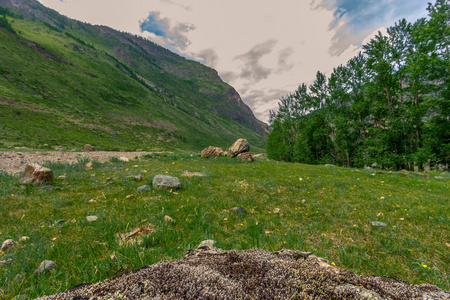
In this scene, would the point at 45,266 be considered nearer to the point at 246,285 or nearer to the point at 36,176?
the point at 246,285

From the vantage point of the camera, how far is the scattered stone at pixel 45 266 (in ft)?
8.29

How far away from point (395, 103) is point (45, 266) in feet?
132

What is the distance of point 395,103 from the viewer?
2755 centimetres

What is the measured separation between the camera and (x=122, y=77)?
14650 centimetres

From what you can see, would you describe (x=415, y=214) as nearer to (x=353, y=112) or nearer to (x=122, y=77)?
(x=353, y=112)

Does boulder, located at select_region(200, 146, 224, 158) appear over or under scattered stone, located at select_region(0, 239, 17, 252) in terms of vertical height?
over

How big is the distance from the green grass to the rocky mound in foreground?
1553mm

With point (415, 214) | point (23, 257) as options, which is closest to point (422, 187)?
point (415, 214)

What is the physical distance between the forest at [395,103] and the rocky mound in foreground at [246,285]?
1254 inches

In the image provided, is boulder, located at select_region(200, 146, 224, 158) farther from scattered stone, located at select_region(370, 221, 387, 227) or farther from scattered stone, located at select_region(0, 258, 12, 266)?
scattered stone, located at select_region(0, 258, 12, 266)

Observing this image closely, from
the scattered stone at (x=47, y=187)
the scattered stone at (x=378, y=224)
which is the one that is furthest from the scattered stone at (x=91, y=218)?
the scattered stone at (x=378, y=224)

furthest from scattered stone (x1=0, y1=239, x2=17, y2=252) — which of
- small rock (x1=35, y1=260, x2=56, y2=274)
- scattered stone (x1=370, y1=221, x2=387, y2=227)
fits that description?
scattered stone (x1=370, y1=221, x2=387, y2=227)

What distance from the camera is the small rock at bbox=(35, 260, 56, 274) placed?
2526mm

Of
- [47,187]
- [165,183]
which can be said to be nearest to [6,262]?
[165,183]
